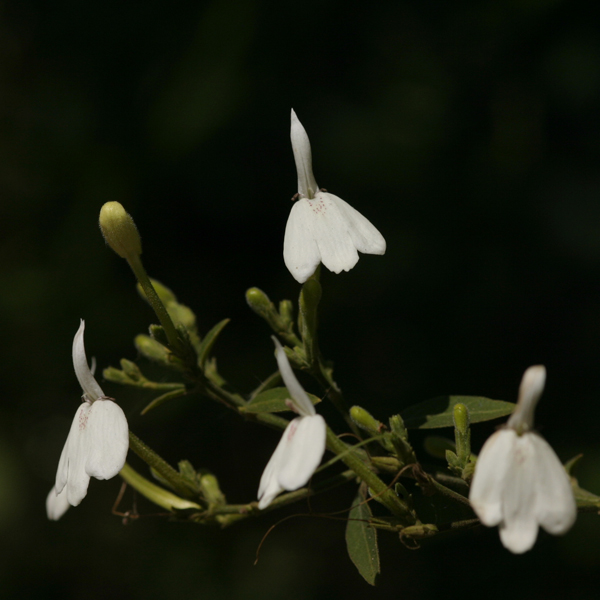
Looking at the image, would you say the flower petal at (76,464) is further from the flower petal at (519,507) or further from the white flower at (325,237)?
the flower petal at (519,507)

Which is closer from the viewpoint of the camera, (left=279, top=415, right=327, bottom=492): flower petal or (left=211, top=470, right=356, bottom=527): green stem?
(left=279, top=415, right=327, bottom=492): flower petal

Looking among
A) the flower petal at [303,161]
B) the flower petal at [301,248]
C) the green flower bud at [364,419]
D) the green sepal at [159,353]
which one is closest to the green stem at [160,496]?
the green sepal at [159,353]

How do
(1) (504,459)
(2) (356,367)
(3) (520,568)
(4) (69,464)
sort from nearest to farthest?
(1) (504,459), (4) (69,464), (3) (520,568), (2) (356,367)

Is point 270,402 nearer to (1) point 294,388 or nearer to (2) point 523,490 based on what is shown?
(1) point 294,388

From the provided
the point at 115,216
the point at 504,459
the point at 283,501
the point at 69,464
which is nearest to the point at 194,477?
the point at 283,501

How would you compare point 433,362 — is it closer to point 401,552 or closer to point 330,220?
point 401,552

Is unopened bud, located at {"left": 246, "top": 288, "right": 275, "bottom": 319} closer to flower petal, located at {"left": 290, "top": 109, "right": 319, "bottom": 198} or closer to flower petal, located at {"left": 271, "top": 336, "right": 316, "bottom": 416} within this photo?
flower petal, located at {"left": 290, "top": 109, "right": 319, "bottom": 198}

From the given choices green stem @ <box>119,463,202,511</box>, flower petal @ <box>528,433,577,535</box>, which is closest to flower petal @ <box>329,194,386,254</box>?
flower petal @ <box>528,433,577,535</box>
